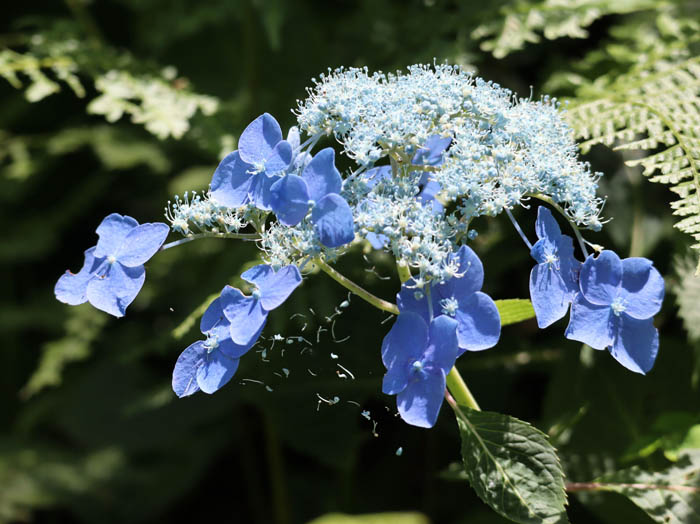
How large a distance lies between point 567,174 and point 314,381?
126 cm

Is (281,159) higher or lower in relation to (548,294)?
higher

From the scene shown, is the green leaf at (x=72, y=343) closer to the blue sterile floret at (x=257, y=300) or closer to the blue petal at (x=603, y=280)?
the blue sterile floret at (x=257, y=300)

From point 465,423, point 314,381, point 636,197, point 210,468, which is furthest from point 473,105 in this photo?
point 210,468

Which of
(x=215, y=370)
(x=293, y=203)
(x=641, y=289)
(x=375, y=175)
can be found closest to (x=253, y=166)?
(x=293, y=203)

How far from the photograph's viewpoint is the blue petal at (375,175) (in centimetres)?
126

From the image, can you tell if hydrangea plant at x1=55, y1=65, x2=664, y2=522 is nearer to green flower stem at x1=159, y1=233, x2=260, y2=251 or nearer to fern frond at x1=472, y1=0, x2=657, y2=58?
green flower stem at x1=159, y1=233, x2=260, y2=251

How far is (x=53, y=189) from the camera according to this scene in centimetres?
355

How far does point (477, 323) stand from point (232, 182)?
1.65ft

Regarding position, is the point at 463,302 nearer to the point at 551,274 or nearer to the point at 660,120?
the point at 551,274

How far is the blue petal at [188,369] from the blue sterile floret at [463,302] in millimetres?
346

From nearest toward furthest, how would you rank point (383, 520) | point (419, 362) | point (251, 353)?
1. point (419, 362)
2. point (383, 520)
3. point (251, 353)

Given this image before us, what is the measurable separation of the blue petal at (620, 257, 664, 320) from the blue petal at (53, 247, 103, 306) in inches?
36.2

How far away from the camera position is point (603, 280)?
1.18 m

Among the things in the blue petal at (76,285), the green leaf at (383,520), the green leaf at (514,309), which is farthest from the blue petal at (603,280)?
the green leaf at (383,520)
